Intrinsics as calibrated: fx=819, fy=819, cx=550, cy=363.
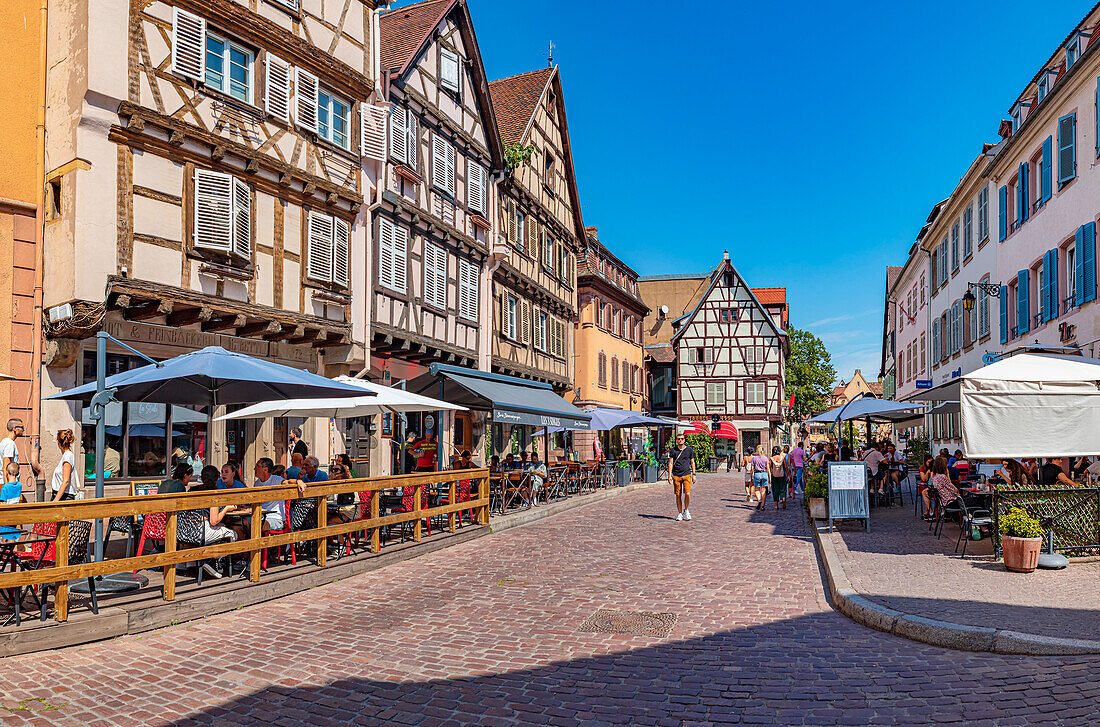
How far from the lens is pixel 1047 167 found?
18.6 meters

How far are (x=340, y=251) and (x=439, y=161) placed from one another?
17.0ft

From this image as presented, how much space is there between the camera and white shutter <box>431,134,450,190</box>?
68.3ft

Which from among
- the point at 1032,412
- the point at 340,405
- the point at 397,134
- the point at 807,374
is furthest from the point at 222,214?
the point at 807,374

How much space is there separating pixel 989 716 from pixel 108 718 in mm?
5372

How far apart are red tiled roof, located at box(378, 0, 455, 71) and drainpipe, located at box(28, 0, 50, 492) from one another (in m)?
7.57

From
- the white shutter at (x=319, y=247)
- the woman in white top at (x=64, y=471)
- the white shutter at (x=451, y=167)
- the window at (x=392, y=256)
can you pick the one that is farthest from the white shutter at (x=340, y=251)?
the woman in white top at (x=64, y=471)

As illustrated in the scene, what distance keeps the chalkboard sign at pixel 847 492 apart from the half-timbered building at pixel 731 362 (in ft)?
117

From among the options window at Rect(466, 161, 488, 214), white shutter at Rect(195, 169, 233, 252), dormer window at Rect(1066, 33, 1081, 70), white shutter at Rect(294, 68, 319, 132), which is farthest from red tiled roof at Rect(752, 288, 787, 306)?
white shutter at Rect(195, 169, 233, 252)

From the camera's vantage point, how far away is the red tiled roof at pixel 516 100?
28.2 metres

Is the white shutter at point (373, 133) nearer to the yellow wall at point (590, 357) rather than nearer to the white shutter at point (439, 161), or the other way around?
the white shutter at point (439, 161)

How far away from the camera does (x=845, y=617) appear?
26.1 ft

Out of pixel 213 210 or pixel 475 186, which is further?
pixel 475 186

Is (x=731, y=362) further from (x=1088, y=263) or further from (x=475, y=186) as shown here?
(x=1088, y=263)

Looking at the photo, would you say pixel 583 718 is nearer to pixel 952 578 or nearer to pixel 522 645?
pixel 522 645
